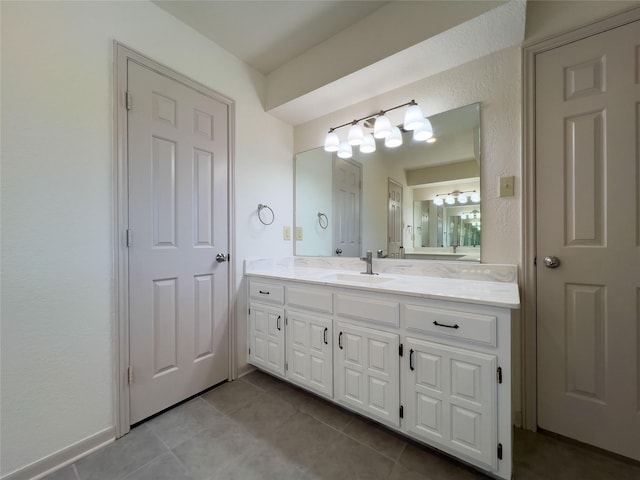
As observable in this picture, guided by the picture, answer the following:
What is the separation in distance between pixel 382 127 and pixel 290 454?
202cm

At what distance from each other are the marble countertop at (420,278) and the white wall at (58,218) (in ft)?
3.27

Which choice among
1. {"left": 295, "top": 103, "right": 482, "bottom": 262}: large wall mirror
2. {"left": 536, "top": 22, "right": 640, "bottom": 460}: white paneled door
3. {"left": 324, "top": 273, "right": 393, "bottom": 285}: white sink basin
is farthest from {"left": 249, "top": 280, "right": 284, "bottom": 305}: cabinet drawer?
{"left": 536, "top": 22, "right": 640, "bottom": 460}: white paneled door

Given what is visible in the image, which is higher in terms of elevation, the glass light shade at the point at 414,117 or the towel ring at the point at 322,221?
the glass light shade at the point at 414,117

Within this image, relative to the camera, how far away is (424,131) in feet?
5.83

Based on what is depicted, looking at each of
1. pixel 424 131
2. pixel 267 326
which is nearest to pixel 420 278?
pixel 424 131

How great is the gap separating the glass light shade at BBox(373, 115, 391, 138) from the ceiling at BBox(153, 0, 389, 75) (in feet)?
2.02

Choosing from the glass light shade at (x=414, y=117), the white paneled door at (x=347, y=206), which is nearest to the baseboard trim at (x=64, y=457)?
the white paneled door at (x=347, y=206)

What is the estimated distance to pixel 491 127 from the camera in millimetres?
1604

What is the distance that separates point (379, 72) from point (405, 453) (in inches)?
86.2

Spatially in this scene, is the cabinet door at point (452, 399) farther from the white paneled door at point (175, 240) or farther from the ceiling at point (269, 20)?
the ceiling at point (269, 20)

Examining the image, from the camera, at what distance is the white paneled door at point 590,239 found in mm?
A: 1255

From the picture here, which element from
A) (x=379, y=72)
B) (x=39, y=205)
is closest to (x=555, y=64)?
(x=379, y=72)

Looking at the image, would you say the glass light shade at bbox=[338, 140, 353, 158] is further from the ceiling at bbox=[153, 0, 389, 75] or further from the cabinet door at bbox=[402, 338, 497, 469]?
the cabinet door at bbox=[402, 338, 497, 469]

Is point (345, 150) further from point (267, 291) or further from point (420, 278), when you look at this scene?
point (267, 291)
